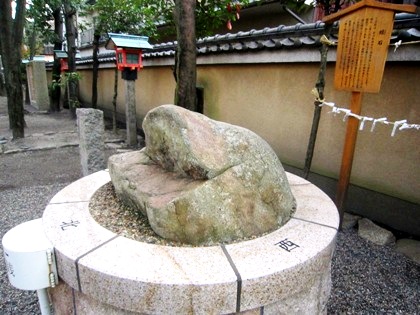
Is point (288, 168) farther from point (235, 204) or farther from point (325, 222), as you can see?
point (235, 204)

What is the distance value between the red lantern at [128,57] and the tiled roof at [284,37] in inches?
66.4

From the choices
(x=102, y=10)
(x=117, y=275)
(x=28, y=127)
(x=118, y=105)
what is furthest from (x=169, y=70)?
(x=117, y=275)

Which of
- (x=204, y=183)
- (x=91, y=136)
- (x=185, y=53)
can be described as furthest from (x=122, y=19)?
(x=204, y=183)

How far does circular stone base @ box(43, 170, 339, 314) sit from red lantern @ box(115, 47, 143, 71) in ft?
19.5

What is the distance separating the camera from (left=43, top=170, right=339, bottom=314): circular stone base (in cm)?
164

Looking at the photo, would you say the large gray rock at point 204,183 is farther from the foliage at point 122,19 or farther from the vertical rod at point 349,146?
the foliage at point 122,19

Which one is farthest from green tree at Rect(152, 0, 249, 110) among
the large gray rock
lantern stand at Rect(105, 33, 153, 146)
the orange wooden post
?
the large gray rock

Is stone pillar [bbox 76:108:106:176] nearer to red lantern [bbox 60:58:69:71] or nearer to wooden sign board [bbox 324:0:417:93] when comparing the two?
wooden sign board [bbox 324:0:417:93]

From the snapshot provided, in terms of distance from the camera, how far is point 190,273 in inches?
66.4

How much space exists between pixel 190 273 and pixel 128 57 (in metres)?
6.78

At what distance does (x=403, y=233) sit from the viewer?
3.77m

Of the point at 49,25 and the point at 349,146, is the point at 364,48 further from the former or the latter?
the point at 49,25

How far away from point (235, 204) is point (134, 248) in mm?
704

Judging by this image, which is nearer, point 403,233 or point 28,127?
point 403,233
